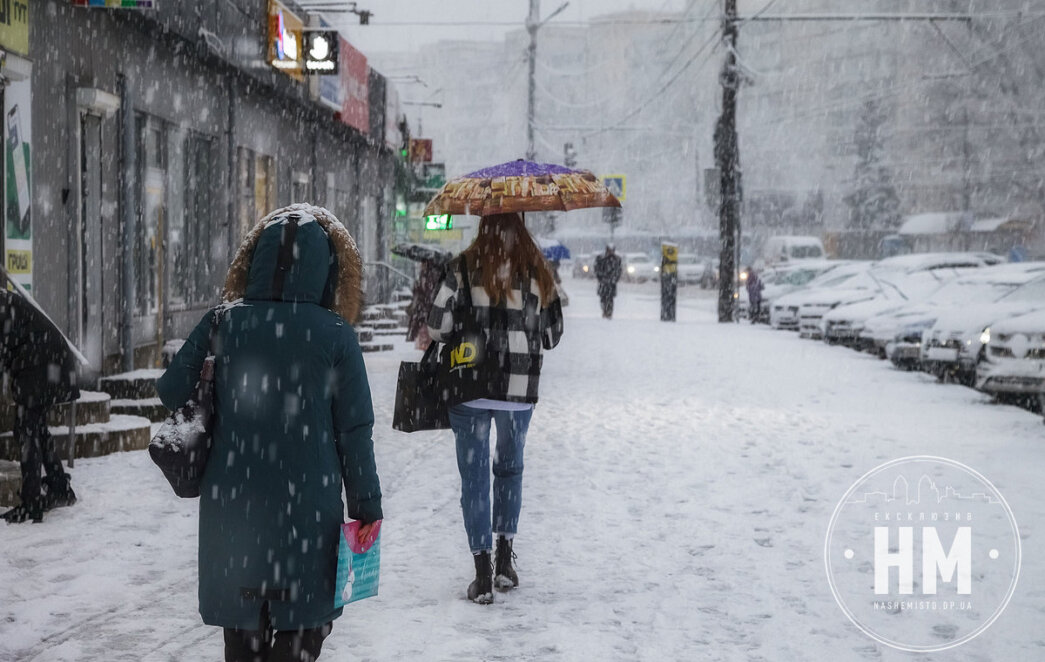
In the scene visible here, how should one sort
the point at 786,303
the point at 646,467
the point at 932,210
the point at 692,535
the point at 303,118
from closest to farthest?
the point at 692,535 → the point at 646,467 → the point at 303,118 → the point at 786,303 → the point at 932,210

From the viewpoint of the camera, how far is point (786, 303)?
27312mm

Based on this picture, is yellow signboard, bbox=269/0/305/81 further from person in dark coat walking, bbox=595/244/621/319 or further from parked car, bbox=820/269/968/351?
person in dark coat walking, bbox=595/244/621/319

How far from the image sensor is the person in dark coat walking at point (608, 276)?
29.1 m

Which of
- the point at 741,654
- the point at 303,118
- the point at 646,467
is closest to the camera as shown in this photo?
the point at 741,654

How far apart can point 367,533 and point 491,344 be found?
6.67 feet

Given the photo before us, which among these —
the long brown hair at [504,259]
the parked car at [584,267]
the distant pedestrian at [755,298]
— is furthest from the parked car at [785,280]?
the parked car at [584,267]

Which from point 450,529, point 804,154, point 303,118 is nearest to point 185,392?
point 450,529

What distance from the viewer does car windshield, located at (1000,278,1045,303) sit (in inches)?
580

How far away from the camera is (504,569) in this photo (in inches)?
221

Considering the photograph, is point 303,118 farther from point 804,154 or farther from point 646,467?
point 804,154

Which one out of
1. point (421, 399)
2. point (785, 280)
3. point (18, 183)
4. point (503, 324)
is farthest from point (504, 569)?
point (785, 280)

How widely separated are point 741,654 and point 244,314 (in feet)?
8.63

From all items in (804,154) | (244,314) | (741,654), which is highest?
(804,154)

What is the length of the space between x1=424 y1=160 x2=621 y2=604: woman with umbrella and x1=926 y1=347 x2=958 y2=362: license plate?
10.3 m
